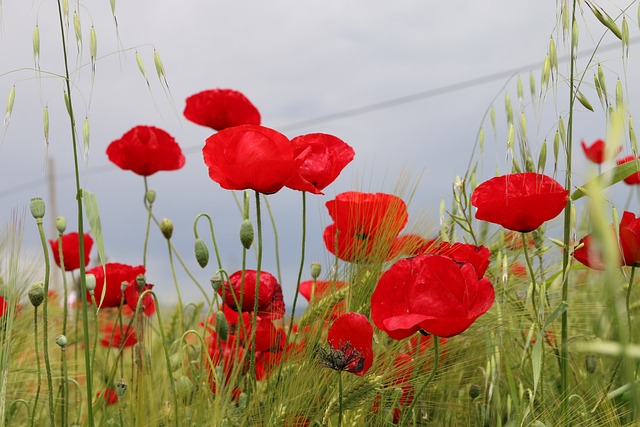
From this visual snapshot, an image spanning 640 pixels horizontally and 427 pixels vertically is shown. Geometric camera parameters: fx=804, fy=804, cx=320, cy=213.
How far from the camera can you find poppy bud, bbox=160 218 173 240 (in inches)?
48.9

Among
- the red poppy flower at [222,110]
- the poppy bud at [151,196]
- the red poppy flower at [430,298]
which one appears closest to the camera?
the red poppy flower at [430,298]

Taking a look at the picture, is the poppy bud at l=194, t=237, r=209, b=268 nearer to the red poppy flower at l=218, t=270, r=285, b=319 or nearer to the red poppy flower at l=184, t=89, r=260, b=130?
the red poppy flower at l=218, t=270, r=285, b=319

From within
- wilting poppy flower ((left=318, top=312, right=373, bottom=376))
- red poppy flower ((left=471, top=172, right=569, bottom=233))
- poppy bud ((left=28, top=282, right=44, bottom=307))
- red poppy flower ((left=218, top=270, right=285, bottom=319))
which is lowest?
wilting poppy flower ((left=318, top=312, right=373, bottom=376))

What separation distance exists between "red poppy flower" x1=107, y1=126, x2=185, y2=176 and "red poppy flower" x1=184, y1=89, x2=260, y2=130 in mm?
71

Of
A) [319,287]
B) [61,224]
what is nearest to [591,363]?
→ [319,287]

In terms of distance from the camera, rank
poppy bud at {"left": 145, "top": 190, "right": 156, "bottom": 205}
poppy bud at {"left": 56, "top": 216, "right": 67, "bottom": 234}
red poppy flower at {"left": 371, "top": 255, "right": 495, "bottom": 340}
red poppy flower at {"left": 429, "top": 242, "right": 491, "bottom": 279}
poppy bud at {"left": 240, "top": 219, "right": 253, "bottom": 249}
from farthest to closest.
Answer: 1. poppy bud at {"left": 145, "top": 190, "right": 156, "bottom": 205}
2. poppy bud at {"left": 56, "top": 216, "right": 67, "bottom": 234}
3. poppy bud at {"left": 240, "top": 219, "right": 253, "bottom": 249}
4. red poppy flower at {"left": 429, "top": 242, "right": 491, "bottom": 279}
5. red poppy flower at {"left": 371, "top": 255, "right": 495, "bottom": 340}

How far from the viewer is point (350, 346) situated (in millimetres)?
766

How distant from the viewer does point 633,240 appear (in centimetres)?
92

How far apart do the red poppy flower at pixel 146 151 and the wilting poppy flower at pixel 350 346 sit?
0.76 metres

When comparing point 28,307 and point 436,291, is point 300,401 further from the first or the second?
point 28,307

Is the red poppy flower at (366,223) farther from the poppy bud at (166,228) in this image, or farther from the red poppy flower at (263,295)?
the poppy bud at (166,228)

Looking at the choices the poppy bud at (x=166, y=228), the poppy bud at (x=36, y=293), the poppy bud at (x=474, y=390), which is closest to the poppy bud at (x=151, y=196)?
the poppy bud at (x=166, y=228)

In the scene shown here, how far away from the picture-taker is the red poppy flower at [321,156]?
36.7 inches

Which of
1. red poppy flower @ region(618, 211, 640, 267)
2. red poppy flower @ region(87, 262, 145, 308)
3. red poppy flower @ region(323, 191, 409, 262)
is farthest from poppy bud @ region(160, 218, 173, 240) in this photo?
red poppy flower @ region(618, 211, 640, 267)
